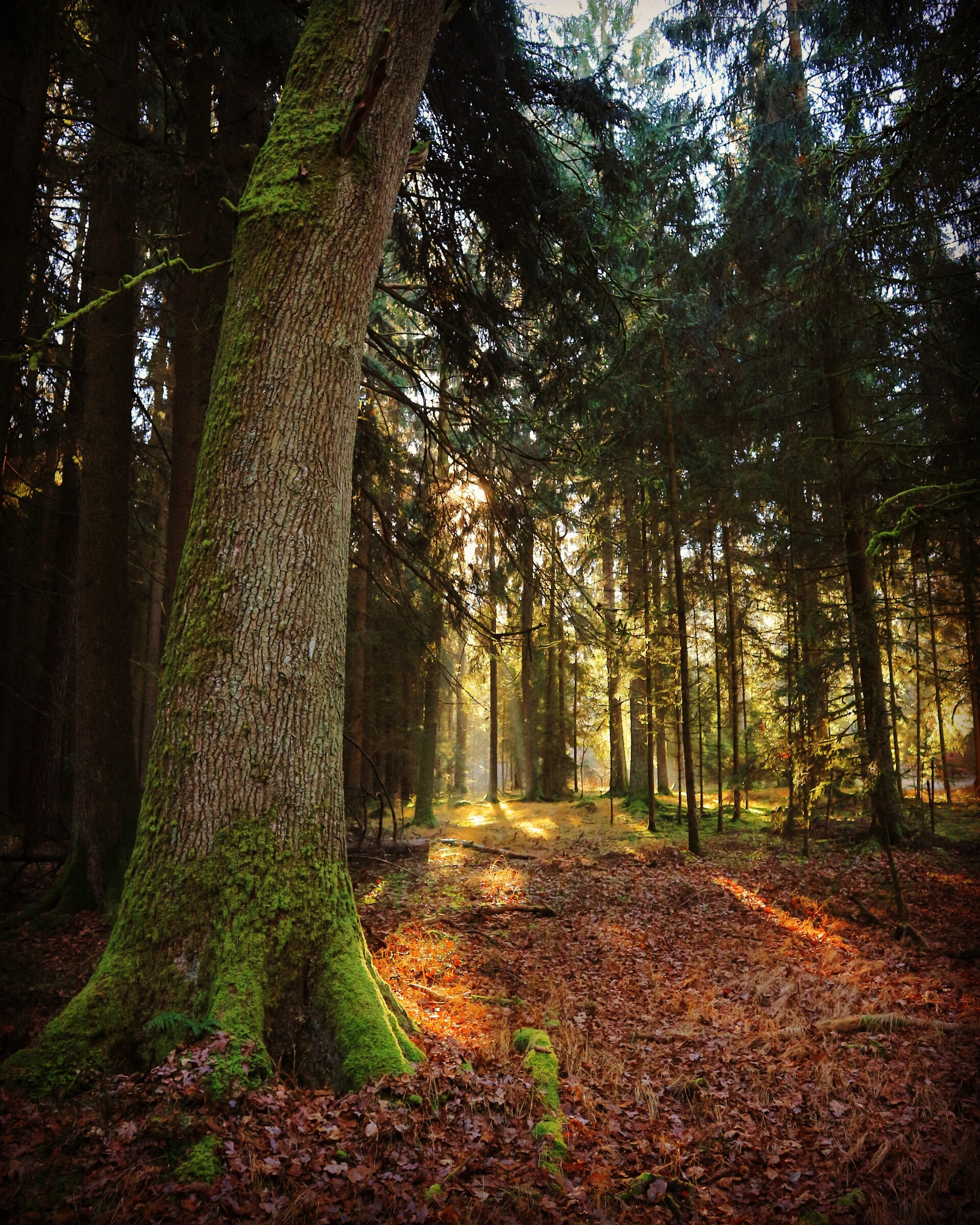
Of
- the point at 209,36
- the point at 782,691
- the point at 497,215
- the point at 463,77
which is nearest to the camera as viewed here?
the point at 209,36

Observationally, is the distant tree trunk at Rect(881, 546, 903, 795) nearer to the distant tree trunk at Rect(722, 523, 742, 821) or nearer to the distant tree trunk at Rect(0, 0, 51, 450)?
the distant tree trunk at Rect(722, 523, 742, 821)

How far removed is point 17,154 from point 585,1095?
337 inches

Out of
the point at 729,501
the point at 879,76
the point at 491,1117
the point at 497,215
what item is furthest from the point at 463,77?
the point at 729,501

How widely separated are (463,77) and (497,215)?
1.18 m

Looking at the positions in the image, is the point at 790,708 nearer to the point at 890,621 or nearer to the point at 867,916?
the point at 890,621

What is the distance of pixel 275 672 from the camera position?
3332 mm

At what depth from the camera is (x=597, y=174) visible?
671cm

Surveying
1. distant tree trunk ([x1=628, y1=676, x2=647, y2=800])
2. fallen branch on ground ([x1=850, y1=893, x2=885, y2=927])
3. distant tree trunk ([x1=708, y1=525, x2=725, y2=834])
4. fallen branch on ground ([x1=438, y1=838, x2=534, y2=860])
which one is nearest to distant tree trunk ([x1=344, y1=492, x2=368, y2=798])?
fallen branch on ground ([x1=438, y1=838, x2=534, y2=860])

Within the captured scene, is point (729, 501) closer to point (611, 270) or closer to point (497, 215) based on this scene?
point (611, 270)

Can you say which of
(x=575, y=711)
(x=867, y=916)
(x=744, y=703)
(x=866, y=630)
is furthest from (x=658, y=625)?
(x=575, y=711)

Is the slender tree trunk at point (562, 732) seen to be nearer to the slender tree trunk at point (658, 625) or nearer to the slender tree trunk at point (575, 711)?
the slender tree trunk at point (575, 711)

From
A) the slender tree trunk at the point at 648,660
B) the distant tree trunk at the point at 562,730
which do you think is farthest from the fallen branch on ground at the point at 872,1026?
the distant tree trunk at the point at 562,730

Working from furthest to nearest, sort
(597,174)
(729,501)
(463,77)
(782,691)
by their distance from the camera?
(729,501)
(782,691)
(597,174)
(463,77)

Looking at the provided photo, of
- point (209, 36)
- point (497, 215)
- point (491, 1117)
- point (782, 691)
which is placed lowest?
point (491, 1117)
